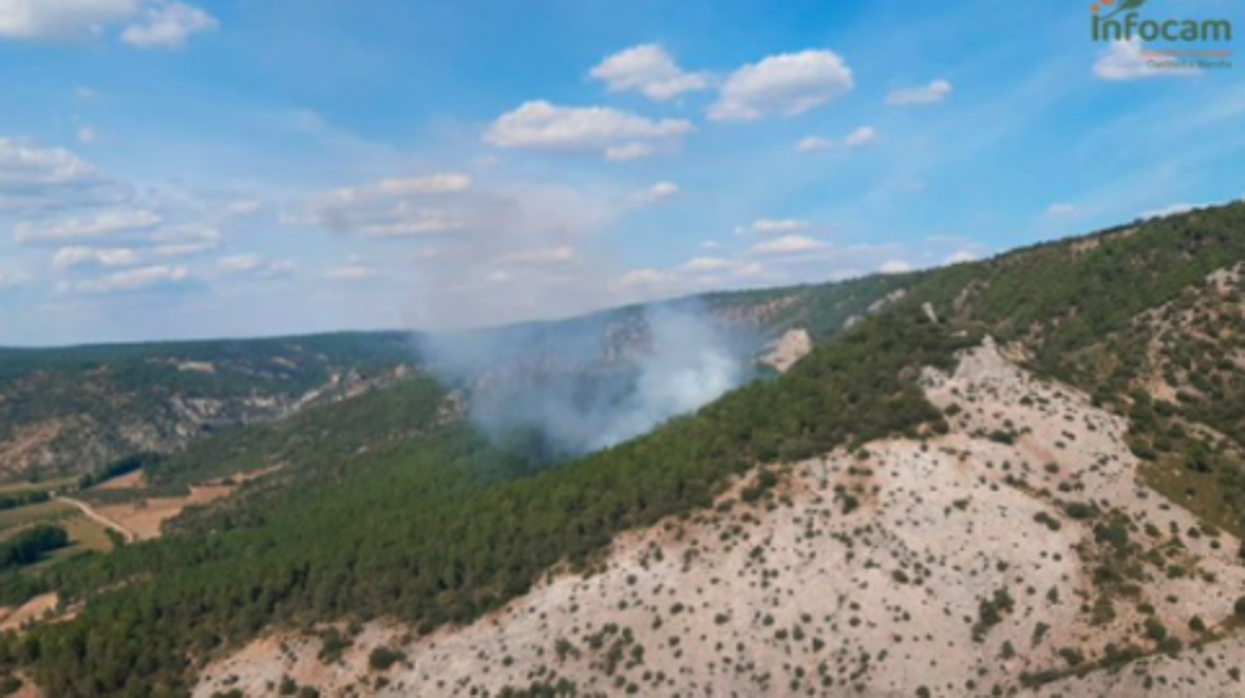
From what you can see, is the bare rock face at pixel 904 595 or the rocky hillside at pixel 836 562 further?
the rocky hillside at pixel 836 562

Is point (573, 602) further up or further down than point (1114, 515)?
further down

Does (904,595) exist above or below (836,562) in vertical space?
below

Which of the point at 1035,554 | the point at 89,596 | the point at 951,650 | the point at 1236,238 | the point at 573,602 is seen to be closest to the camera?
the point at 951,650

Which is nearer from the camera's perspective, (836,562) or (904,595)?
(904,595)

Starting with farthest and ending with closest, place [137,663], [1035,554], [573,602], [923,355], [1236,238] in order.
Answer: [1236,238], [923,355], [137,663], [573,602], [1035,554]

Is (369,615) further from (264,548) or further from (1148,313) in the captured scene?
(1148,313)

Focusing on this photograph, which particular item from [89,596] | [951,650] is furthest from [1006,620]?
[89,596]

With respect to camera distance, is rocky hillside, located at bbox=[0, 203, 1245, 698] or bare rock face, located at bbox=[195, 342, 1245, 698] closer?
bare rock face, located at bbox=[195, 342, 1245, 698]

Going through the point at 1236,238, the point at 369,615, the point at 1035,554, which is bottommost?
the point at 369,615
